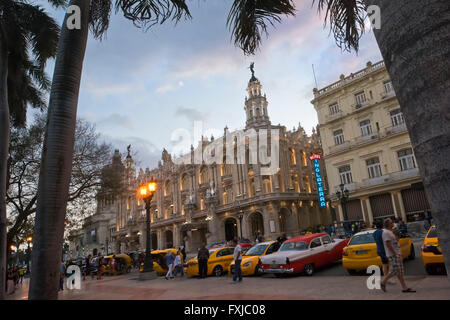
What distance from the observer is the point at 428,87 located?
5.26ft


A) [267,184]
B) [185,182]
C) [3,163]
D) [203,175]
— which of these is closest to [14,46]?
[3,163]

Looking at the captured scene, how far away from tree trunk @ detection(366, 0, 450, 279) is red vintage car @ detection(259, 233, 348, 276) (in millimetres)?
10331

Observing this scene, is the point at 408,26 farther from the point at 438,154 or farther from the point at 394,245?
the point at 394,245

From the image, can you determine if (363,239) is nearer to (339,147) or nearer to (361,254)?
(361,254)

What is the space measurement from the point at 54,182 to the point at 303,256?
10165 millimetres

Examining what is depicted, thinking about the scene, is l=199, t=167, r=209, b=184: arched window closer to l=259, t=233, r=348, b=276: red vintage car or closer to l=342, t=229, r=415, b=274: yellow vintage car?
l=259, t=233, r=348, b=276: red vintage car

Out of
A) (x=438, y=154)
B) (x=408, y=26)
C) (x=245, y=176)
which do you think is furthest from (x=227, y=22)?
(x=245, y=176)

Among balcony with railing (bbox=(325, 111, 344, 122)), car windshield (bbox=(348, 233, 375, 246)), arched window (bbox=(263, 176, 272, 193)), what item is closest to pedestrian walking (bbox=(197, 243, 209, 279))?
car windshield (bbox=(348, 233, 375, 246))

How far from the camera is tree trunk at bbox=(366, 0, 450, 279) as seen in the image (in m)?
1.52

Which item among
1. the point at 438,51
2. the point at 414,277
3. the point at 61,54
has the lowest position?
the point at 414,277

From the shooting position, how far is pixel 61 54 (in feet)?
13.0

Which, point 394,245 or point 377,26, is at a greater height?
point 377,26

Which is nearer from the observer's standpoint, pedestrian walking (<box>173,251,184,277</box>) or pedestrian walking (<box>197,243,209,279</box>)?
pedestrian walking (<box>197,243,209,279</box>)
